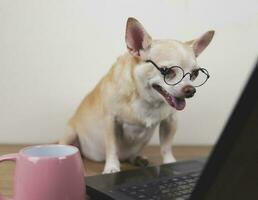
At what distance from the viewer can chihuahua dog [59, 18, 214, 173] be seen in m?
0.73

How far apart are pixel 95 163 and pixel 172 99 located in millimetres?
266

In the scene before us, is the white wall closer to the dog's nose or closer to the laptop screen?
the dog's nose

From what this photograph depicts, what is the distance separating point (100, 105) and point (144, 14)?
0.33m

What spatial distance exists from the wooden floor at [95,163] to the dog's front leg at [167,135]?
33mm

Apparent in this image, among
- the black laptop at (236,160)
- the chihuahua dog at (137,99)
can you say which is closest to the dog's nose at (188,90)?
the chihuahua dog at (137,99)

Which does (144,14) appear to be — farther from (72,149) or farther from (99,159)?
(72,149)

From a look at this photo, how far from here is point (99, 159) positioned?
91 centimetres

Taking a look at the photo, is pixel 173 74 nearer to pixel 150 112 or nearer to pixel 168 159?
pixel 150 112

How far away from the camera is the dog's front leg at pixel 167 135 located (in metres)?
0.86

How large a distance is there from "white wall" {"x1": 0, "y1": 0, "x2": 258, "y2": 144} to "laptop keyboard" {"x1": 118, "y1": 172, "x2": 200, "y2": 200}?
45 centimetres

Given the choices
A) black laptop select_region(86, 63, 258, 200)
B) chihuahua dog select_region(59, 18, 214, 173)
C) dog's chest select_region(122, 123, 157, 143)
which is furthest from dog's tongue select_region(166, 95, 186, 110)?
black laptop select_region(86, 63, 258, 200)

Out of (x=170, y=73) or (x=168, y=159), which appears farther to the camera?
(x=168, y=159)

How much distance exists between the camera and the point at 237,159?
0.28 metres

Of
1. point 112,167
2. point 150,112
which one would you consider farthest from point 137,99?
point 112,167
